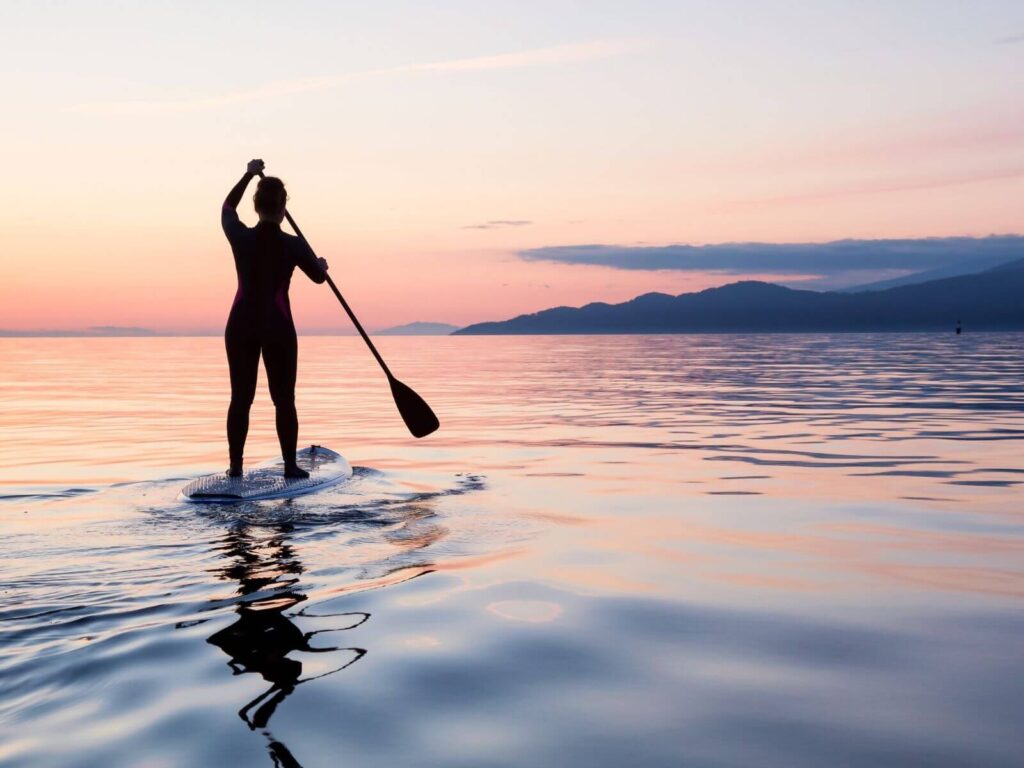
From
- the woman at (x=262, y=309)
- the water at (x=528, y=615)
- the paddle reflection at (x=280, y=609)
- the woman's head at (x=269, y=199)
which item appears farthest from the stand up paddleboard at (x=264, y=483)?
the woman's head at (x=269, y=199)

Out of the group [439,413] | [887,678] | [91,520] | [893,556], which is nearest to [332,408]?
[439,413]

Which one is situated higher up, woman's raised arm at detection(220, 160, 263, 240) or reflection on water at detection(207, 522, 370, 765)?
woman's raised arm at detection(220, 160, 263, 240)

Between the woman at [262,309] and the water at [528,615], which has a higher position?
the woman at [262,309]

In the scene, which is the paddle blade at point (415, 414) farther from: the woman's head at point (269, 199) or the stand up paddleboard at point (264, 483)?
the woman's head at point (269, 199)

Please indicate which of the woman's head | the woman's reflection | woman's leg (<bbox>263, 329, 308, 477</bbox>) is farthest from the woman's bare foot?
the woman's reflection

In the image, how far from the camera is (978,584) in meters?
5.47

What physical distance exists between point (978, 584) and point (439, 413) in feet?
46.2

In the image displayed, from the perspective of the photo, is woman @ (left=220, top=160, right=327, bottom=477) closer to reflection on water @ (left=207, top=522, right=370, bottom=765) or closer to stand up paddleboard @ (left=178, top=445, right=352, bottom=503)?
stand up paddleboard @ (left=178, top=445, right=352, bottom=503)

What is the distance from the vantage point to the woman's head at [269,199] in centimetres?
883

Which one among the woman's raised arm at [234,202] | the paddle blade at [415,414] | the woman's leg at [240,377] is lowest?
the paddle blade at [415,414]

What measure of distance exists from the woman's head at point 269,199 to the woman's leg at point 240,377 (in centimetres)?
101

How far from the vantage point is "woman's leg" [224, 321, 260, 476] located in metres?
8.66

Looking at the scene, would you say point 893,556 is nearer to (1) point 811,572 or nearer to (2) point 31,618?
(1) point 811,572

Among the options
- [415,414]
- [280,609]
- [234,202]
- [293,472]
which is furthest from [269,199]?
[280,609]
